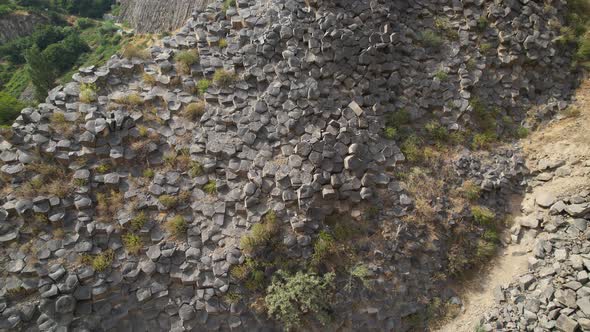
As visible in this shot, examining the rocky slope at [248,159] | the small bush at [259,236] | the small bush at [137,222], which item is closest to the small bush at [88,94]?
the rocky slope at [248,159]

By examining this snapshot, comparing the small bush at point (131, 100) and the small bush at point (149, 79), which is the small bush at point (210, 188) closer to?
the small bush at point (131, 100)

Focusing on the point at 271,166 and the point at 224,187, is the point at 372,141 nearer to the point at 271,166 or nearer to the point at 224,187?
the point at 271,166

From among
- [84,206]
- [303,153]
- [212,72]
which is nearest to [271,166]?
[303,153]

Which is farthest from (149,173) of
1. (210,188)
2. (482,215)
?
(482,215)

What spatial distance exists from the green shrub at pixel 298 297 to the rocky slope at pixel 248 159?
0.28 meters

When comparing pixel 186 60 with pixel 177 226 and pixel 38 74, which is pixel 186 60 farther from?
pixel 38 74

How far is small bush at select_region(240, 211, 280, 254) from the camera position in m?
6.57

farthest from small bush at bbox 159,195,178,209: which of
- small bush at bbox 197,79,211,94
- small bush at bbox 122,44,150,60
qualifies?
small bush at bbox 122,44,150,60

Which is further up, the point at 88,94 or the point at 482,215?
the point at 88,94

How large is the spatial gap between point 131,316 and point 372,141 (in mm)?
5925

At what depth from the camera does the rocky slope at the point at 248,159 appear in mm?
6441

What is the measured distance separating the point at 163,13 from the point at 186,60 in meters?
5.97

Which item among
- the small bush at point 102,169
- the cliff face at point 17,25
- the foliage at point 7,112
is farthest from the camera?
the cliff face at point 17,25

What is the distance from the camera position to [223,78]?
8.16 meters
